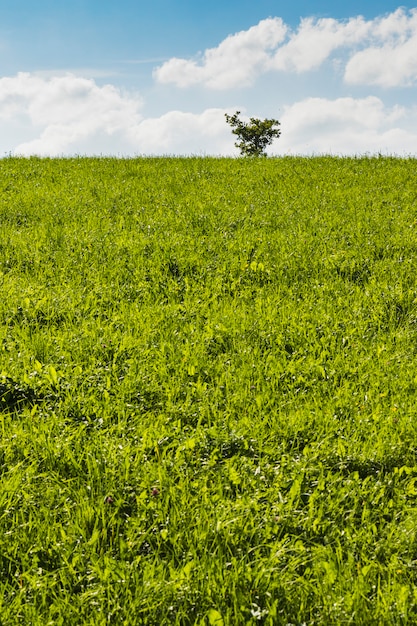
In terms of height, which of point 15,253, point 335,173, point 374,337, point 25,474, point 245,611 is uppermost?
point 335,173

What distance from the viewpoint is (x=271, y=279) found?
7.56m

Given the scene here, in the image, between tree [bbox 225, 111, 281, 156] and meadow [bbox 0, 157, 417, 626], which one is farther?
tree [bbox 225, 111, 281, 156]

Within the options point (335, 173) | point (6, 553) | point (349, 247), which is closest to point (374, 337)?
point (349, 247)

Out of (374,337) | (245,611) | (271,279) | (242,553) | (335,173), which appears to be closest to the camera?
(245,611)

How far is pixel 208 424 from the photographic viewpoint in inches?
174

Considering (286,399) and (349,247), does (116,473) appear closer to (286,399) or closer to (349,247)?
(286,399)

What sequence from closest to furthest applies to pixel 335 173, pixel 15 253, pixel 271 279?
pixel 271 279 < pixel 15 253 < pixel 335 173

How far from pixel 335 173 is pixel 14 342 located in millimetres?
10199

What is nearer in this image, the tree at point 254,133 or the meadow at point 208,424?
the meadow at point 208,424

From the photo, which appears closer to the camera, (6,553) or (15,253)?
(6,553)

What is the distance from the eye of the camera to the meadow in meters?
3.03

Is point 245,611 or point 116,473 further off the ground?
point 116,473

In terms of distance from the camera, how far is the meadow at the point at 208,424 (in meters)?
3.03

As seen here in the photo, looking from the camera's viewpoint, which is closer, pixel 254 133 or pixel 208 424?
pixel 208 424
